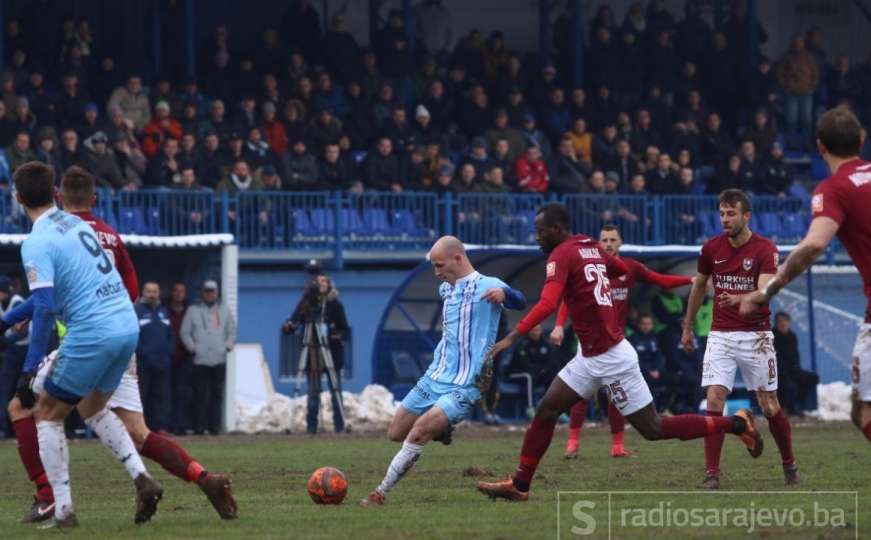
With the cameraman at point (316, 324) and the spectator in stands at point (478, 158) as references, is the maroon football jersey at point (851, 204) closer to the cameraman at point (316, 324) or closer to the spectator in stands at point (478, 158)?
the cameraman at point (316, 324)

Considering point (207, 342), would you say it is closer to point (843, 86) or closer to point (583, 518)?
point (583, 518)

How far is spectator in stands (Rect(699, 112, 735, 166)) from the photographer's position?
31594mm

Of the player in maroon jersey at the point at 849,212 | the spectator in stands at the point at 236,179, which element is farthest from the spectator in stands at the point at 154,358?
the player in maroon jersey at the point at 849,212

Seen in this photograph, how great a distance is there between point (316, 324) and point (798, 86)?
43.8 ft

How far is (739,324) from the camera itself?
535 inches

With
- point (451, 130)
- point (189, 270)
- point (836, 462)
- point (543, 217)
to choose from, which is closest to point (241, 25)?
point (451, 130)

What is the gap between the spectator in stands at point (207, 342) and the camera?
23609mm

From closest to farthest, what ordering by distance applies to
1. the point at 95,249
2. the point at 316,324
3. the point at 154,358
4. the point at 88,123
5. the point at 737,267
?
the point at 95,249, the point at 737,267, the point at 154,358, the point at 316,324, the point at 88,123

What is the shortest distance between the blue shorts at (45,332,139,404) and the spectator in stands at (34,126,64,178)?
47.0ft

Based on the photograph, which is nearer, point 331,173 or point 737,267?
point 737,267

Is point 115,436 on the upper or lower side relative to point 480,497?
upper

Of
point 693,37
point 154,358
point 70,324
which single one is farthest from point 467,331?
point 693,37

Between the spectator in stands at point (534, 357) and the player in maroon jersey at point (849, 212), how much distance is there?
51.5 feet

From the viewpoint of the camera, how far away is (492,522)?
10.3 m
